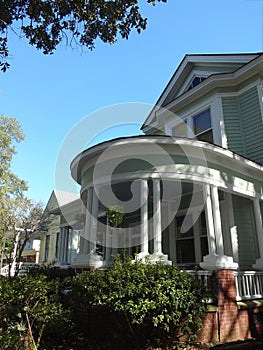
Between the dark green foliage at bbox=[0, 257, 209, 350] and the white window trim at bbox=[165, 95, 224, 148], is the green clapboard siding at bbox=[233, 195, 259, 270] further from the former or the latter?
the dark green foliage at bbox=[0, 257, 209, 350]

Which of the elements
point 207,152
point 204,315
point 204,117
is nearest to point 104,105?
point 204,117

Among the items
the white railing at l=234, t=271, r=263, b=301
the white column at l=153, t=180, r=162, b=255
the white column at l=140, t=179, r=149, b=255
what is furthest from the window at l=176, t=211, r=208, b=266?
the white column at l=140, t=179, r=149, b=255

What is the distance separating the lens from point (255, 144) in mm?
9758

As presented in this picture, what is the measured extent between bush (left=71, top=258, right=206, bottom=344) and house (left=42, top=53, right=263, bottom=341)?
0.75 meters

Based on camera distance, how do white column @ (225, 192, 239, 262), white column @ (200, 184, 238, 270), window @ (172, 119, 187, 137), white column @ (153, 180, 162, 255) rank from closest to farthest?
white column @ (200, 184, 238, 270)
white column @ (153, 180, 162, 255)
white column @ (225, 192, 239, 262)
window @ (172, 119, 187, 137)

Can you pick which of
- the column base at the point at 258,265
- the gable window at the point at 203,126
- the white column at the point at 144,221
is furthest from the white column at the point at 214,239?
the gable window at the point at 203,126

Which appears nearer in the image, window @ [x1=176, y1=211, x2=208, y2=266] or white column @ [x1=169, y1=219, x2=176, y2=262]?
window @ [x1=176, y1=211, x2=208, y2=266]

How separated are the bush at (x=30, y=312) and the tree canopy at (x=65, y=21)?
15.4 ft

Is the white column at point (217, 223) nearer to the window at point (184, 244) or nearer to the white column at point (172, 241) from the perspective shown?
the window at point (184, 244)

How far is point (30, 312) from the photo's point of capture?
5.03 meters

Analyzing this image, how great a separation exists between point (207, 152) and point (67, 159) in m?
5.72

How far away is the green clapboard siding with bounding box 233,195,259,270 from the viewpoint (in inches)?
339

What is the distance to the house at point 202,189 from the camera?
6.53m

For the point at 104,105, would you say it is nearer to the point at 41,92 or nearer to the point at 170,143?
the point at 41,92
